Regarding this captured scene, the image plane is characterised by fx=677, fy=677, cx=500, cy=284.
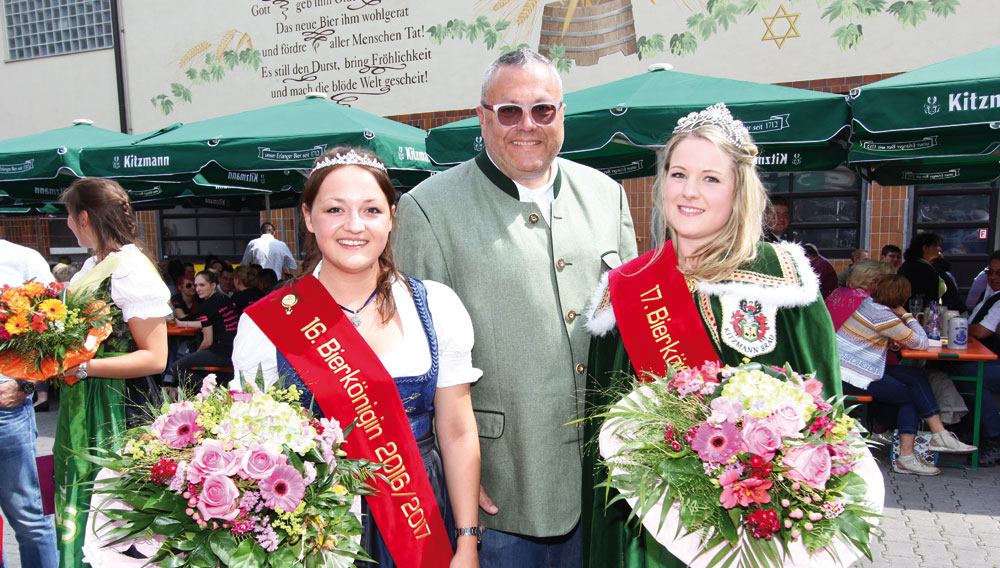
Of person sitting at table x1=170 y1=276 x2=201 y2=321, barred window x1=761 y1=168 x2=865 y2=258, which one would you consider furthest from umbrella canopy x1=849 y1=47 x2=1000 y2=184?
person sitting at table x1=170 y1=276 x2=201 y2=321

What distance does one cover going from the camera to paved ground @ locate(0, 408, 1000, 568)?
353cm

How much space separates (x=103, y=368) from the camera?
102 inches

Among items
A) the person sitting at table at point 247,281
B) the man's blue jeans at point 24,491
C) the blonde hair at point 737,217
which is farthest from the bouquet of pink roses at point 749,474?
the person sitting at table at point 247,281

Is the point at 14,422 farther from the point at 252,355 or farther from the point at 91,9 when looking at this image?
the point at 91,9

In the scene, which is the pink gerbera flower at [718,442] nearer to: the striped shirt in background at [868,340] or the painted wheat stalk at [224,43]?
the striped shirt in background at [868,340]

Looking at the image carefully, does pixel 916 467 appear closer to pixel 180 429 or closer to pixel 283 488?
pixel 283 488

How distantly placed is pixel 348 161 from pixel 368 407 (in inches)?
24.1

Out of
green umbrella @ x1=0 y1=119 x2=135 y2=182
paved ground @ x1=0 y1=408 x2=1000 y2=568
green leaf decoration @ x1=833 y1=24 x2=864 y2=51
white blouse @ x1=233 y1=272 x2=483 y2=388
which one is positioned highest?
green leaf decoration @ x1=833 y1=24 x2=864 y2=51

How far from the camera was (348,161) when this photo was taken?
5.54 feet

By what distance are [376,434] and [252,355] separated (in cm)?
36

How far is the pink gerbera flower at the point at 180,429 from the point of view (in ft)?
4.30

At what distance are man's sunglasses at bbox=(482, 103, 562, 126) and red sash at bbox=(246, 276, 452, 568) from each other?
72 cm

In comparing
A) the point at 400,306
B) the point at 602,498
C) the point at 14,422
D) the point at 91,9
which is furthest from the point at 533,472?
the point at 91,9

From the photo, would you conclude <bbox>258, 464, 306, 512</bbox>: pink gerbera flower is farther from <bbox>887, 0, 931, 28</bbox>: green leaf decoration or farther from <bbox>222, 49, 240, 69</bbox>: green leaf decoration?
<bbox>222, 49, 240, 69</bbox>: green leaf decoration
